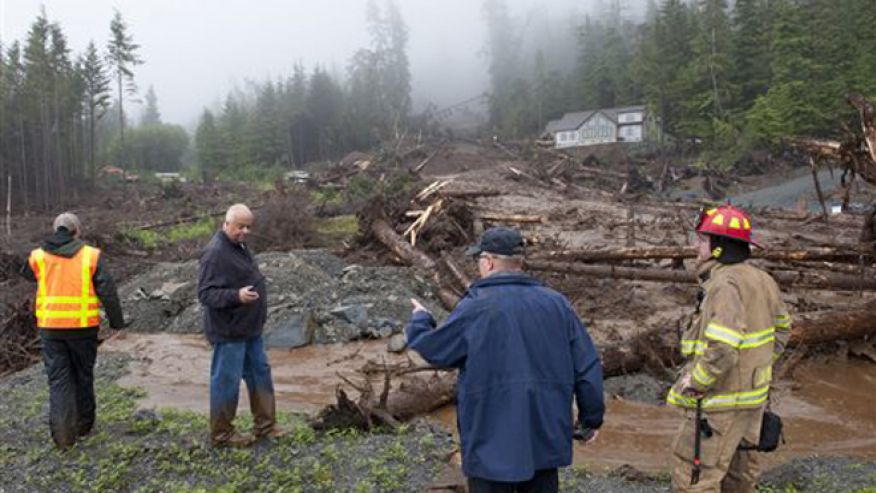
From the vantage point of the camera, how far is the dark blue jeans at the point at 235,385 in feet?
17.5

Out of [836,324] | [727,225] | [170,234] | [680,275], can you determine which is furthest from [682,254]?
[170,234]

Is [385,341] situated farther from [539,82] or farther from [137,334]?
[539,82]

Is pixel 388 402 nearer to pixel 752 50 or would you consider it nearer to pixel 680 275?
pixel 680 275

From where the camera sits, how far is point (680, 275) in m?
11.1

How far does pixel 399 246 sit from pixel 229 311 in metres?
10.4

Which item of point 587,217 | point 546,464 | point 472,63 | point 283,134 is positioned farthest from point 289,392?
point 472,63

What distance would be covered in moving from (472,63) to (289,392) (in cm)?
15717

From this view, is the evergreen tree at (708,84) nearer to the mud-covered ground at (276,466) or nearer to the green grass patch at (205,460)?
the mud-covered ground at (276,466)

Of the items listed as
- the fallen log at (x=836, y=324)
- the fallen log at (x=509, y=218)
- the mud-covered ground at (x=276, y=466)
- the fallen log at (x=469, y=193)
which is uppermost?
the fallen log at (x=469, y=193)

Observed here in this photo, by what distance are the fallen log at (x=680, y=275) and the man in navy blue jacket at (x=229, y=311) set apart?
24.6ft

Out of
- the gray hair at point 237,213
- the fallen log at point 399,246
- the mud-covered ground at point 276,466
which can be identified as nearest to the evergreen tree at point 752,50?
the fallen log at point 399,246

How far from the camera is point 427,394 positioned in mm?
7148

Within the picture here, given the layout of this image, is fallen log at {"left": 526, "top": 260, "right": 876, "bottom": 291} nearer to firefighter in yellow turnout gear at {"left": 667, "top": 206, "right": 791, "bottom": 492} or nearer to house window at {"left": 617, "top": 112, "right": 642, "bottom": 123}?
firefighter in yellow turnout gear at {"left": 667, "top": 206, "right": 791, "bottom": 492}

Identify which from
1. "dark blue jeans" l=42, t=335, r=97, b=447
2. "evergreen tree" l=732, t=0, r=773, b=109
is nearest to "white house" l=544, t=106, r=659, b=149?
"evergreen tree" l=732, t=0, r=773, b=109
